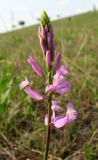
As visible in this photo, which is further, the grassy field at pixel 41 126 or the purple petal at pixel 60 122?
the grassy field at pixel 41 126

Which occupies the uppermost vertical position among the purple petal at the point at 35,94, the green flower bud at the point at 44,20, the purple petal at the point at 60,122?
the green flower bud at the point at 44,20

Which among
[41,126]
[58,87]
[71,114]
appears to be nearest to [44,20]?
[58,87]

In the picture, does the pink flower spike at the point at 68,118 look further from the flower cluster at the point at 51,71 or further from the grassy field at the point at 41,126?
the grassy field at the point at 41,126

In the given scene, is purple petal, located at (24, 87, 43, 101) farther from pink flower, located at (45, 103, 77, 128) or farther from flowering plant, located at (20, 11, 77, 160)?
pink flower, located at (45, 103, 77, 128)

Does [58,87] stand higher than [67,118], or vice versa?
[58,87]

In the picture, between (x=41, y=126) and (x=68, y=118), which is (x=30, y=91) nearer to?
(x=68, y=118)

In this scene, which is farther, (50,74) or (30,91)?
(30,91)

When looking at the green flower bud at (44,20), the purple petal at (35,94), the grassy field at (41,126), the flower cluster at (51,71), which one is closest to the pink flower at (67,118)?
the flower cluster at (51,71)

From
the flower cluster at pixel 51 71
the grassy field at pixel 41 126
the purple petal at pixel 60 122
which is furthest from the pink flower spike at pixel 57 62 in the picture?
the grassy field at pixel 41 126

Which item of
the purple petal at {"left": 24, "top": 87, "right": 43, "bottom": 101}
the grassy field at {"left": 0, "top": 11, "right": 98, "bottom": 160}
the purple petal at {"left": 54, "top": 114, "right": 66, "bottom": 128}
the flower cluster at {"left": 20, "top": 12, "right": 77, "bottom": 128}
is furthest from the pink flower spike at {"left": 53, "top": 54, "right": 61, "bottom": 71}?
the grassy field at {"left": 0, "top": 11, "right": 98, "bottom": 160}

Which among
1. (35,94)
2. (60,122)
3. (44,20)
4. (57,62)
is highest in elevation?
(44,20)

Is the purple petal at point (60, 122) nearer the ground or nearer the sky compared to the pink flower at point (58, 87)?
nearer the ground
